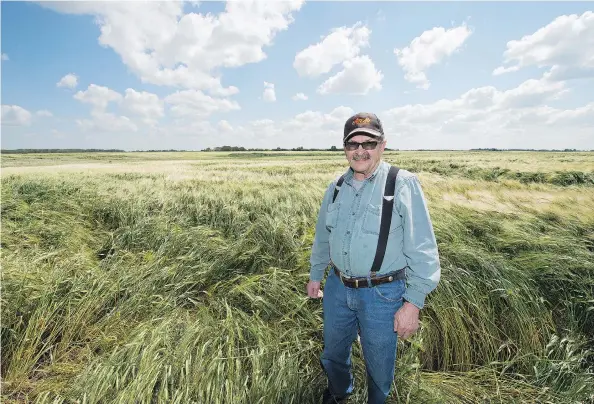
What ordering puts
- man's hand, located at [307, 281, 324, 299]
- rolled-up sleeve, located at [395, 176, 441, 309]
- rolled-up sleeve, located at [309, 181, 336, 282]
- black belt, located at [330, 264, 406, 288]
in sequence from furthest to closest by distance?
man's hand, located at [307, 281, 324, 299] < rolled-up sleeve, located at [309, 181, 336, 282] < black belt, located at [330, 264, 406, 288] < rolled-up sleeve, located at [395, 176, 441, 309]

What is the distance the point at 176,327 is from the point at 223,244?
2.10 metres

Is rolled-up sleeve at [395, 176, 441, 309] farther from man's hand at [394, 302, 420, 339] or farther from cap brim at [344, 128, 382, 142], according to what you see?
cap brim at [344, 128, 382, 142]

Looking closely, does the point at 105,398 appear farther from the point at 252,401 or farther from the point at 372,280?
the point at 372,280

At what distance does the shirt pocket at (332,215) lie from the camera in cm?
243

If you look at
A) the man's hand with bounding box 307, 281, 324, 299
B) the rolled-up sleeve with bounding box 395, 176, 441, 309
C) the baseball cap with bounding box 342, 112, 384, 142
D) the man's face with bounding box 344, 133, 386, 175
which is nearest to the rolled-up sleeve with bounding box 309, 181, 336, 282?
the man's hand with bounding box 307, 281, 324, 299

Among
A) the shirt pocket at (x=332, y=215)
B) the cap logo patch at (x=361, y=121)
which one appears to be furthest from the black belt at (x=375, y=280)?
the cap logo patch at (x=361, y=121)

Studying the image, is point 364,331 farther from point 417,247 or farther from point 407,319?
point 417,247

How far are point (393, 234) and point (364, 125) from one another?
31.2 inches

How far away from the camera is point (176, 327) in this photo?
10.1 ft

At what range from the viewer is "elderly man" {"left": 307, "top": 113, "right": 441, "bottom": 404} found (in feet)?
6.83

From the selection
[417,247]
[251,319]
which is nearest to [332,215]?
[417,247]

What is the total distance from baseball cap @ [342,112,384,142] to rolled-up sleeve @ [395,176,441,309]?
43cm

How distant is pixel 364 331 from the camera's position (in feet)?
7.43

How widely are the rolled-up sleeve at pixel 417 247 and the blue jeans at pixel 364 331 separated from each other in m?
0.15
